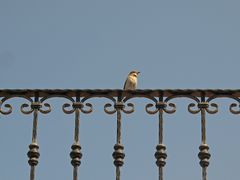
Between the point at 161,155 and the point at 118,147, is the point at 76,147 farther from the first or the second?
the point at 161,155

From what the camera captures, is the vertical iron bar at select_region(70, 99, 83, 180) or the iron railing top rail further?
the iron railing top rail

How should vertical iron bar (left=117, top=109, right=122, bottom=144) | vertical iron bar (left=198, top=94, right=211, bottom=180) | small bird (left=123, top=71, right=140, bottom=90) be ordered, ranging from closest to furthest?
vertical iron bar (left=198, top=94, right=211, bottom=180), vertical iron bar (left=117, top=109, right=122, bottom=144), small bird (left=123, top=71, right=140, bottom=90)

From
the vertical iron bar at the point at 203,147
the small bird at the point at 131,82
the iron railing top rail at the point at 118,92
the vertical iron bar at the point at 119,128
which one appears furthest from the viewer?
the small bird at the point at 131,82

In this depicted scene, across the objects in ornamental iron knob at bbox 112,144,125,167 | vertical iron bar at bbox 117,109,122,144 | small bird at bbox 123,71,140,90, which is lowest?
ornamental iron knob at bbox 112,144,125,167

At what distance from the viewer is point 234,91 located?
827cm

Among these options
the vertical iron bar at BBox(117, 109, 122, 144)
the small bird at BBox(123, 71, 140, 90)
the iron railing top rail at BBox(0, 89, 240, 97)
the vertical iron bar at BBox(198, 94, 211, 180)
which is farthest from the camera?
the small bird at BBox(123, 71, 140, 90)

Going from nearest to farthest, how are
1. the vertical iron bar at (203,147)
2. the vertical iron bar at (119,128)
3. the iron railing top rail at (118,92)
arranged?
the vertical iron bar at (203,147) < the vertical iron bar at (119,128) < the iron railing top rail at (118,92)

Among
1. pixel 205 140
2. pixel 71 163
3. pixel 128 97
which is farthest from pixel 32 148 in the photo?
pixel 205 140

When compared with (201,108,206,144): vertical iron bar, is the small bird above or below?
above

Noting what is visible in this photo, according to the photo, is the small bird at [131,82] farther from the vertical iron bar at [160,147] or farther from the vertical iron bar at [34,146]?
the vertical iron bar at [34,146]

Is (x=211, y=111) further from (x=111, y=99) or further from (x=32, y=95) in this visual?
(x=32, y=95)

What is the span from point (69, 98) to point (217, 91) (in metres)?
1.42

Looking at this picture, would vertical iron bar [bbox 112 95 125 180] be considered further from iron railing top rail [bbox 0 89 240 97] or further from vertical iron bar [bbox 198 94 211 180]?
vertical iron bar [bbox 198 94 211 180]

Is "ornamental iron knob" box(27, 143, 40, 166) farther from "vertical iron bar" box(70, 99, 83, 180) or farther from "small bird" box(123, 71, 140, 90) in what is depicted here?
"small bird" box(123, 71, 140, 90)
